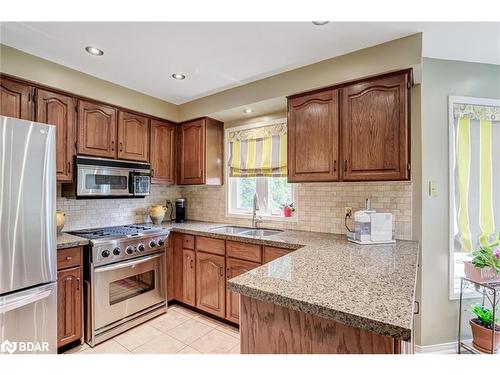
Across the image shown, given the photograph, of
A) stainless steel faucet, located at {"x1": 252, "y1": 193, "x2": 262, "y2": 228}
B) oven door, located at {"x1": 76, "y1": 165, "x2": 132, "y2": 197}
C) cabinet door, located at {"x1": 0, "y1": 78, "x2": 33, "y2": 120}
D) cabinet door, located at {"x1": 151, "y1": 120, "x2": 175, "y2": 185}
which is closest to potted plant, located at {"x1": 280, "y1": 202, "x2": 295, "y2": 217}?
stainless steel faucet, located at {"x1": 252, "y1": 193, "x2": 262, "y2": 228}

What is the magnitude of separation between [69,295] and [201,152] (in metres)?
1.87

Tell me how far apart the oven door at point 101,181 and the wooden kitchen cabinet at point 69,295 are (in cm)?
58

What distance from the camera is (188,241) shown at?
276 cm

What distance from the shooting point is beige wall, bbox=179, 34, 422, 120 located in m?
1.78

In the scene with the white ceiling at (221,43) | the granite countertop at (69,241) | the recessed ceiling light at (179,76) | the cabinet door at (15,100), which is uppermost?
the recessed ceiling light at (179,76)

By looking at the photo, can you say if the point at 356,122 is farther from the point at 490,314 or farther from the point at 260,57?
the point at 490,314

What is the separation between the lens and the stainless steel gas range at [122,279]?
2.14 meters

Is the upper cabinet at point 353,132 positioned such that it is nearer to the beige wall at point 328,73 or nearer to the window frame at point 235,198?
the beige wall at point 328,73

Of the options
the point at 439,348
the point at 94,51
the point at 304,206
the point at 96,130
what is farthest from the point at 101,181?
the point at 439,348

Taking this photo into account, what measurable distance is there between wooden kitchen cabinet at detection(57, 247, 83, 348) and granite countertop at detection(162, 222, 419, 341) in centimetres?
162

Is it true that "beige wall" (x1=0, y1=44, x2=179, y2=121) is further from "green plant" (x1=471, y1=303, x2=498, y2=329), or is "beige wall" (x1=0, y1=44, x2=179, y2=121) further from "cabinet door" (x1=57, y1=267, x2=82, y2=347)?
"green plant" (x1=471, y1=303, x2=498, y2=329)

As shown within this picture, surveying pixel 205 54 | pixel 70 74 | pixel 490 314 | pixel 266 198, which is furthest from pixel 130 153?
pixel 490 314

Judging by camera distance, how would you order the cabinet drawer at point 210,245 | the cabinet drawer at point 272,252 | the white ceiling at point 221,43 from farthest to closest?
the cabinet drawer at point 210,245 < the cabinet drawer at point 272,252 < the white ceiling at point 221,43

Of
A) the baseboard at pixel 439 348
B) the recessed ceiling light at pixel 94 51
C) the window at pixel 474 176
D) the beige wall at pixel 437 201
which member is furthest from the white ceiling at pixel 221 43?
the baseboard at pixel 439 348
